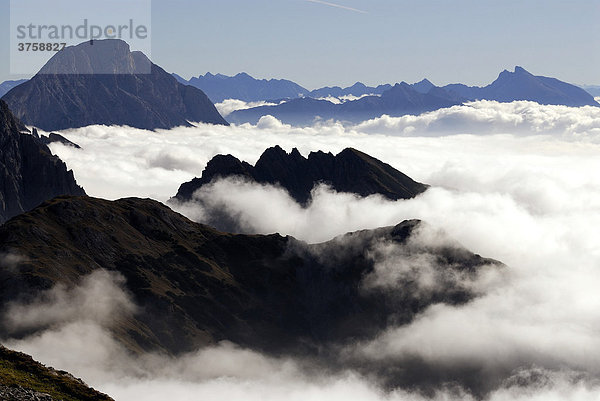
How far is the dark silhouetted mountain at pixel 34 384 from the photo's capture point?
386 feet

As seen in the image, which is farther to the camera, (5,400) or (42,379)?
(42,379)

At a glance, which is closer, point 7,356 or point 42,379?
point 42,379

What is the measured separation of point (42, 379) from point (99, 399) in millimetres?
15223


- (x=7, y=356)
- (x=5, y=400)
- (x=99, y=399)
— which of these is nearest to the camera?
(x=5, y=400)

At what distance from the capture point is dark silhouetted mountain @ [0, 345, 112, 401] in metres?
118

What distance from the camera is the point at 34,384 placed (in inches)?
5079

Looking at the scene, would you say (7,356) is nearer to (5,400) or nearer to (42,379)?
(42,379)

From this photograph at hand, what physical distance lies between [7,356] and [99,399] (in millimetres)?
31270

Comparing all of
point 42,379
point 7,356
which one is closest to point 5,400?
point 42,379

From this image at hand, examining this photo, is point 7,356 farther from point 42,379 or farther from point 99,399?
point 99,399

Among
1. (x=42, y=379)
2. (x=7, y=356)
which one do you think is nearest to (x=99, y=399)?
(x=42, y=379)

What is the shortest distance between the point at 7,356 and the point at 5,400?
36.0 metres

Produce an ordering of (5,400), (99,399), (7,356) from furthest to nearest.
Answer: (7,356) → (99,399) → (5,400)

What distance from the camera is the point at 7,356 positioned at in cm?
14300
